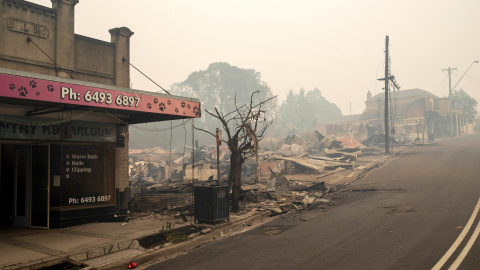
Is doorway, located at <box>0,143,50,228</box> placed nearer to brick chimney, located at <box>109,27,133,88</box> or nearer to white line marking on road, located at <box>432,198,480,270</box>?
brick chimney, located at <box>109,27,133,88</box>

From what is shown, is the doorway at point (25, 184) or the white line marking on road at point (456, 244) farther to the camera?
the doorway at point (25, 184)

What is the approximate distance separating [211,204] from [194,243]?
5.58ft

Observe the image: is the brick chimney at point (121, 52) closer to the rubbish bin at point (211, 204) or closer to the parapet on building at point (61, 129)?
the parapet on building at point (61, 129)

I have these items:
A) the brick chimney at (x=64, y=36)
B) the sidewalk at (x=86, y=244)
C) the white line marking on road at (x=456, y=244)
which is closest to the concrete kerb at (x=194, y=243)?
the sidewalk at (x=86, y=244)

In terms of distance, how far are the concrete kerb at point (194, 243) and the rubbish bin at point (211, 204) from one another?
32cm

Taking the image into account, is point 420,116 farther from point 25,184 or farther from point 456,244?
point 25,184

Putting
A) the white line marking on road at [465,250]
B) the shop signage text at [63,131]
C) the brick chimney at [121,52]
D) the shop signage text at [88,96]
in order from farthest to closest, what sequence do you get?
1. the brick chimney at [121,52]
2. the shop signage text at [63,131]
3. the shop signage text at [88,96]
4. the white line marking on road at [465,250]

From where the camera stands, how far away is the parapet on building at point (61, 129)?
416 inches

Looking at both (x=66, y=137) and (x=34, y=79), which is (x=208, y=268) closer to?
(x=34, y=79)

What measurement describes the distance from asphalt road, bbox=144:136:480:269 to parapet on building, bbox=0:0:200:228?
4816 millimetres

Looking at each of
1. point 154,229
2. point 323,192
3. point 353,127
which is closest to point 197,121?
point 353,127

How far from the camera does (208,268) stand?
23.1 feet

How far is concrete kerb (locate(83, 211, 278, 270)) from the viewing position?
798 cm

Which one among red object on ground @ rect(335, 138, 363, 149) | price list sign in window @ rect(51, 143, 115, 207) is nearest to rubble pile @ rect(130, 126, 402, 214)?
red object on ground @ rect(335, 138, 363, 149)
